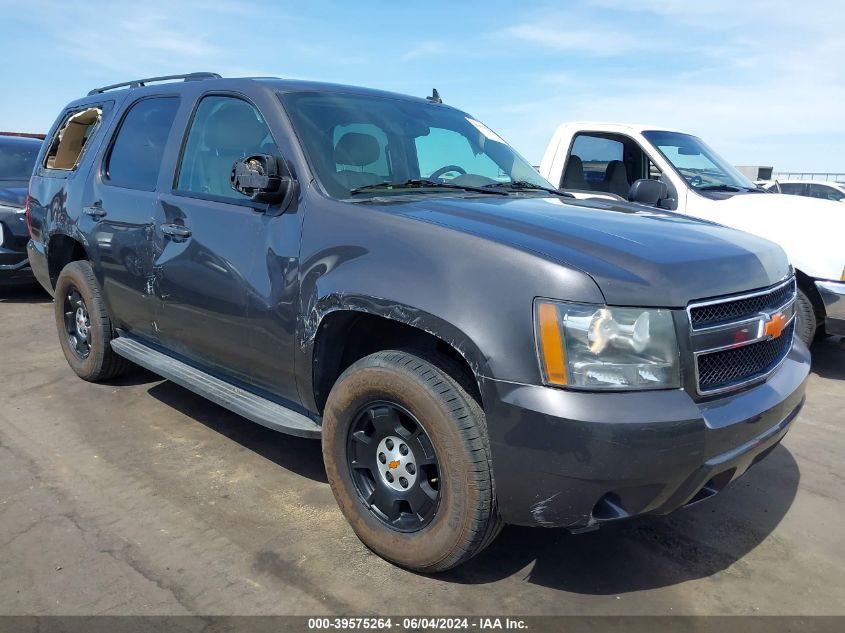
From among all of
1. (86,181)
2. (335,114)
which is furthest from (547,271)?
(86,181)

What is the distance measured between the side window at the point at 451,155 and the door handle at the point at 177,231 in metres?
1.21

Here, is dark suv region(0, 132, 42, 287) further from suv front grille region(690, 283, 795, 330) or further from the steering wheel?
suv front grille region(690, 283, 795, 330)

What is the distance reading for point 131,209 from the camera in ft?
12.9

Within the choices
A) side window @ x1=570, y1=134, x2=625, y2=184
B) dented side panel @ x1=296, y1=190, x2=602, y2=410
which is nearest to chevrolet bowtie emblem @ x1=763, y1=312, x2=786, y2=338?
dented side panel @ x1=296, y1=190, x2=602, y2=410

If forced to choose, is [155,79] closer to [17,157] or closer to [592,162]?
[592,162]

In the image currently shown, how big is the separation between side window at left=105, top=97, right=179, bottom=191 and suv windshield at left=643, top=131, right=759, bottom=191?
4.28 meters

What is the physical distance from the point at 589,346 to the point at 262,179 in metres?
1.57

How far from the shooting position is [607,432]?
208cm

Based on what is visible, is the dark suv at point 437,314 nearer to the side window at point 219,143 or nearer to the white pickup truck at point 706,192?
the side window at point 219,143

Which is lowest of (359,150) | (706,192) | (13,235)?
(13,235)

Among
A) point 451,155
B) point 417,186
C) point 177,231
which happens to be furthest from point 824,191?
point 177,231

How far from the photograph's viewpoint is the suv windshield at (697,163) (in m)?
6.24

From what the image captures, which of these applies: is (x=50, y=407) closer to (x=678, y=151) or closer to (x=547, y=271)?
(x=547, y=271)

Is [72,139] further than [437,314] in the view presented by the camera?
Yes
